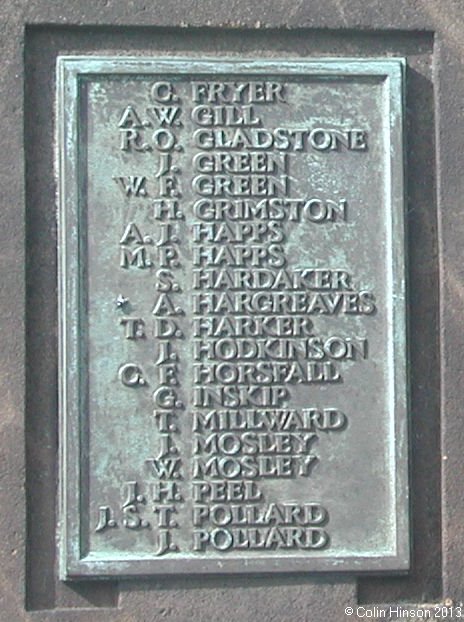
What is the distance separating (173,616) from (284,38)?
5.87 feet

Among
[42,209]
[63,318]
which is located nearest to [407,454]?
[63,318]

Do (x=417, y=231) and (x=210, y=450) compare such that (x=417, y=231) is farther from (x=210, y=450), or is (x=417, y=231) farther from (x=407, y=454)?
(x=210, y=450)

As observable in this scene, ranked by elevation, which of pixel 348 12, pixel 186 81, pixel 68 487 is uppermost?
pixel 348 12

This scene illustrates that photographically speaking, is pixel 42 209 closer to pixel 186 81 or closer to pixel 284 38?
pixel 186 81

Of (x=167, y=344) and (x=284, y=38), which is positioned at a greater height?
(x=284, y=38)

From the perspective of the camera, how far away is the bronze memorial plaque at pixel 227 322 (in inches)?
137

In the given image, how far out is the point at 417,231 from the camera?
3629mm

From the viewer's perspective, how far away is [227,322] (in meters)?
3.52

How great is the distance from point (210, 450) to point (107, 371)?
0.39 metres

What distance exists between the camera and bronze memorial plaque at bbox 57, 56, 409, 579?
11.4 ft

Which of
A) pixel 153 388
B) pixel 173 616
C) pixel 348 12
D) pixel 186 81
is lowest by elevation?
pixel 173 616

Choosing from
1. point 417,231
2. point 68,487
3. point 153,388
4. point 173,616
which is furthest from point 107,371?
point 417,231

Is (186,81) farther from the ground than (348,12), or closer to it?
closer to it

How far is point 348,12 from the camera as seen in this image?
3.62 meters
